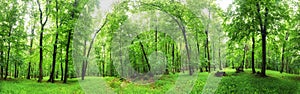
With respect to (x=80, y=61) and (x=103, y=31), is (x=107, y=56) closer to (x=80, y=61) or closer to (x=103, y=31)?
(x=80, y=61)

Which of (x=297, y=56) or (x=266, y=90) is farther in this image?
(x=297, y=56)

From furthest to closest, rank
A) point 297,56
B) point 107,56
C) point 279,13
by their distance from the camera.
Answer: point 107,56 < point 297,56 < point 279,13

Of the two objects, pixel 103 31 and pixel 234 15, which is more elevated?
pixel 234 15

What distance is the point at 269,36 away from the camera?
92.2 ft

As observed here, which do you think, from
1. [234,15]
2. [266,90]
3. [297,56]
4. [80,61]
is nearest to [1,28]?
[80,61]

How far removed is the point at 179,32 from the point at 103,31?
657 cm

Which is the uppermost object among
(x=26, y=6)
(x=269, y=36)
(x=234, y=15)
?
(x=26, y=6)

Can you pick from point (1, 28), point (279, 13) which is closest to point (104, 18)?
point (279, 13)

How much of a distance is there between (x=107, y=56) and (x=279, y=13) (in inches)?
1492

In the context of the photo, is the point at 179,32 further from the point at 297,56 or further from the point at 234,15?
the point at 297,56

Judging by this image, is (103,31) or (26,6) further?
(26,6)

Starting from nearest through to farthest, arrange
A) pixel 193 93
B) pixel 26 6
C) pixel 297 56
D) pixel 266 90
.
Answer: pixel 193 93
pixel 266 90
pixel 297 56
pixel 26 6

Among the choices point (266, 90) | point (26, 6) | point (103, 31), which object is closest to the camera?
point (266, 90)

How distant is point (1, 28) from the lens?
3525 cm
